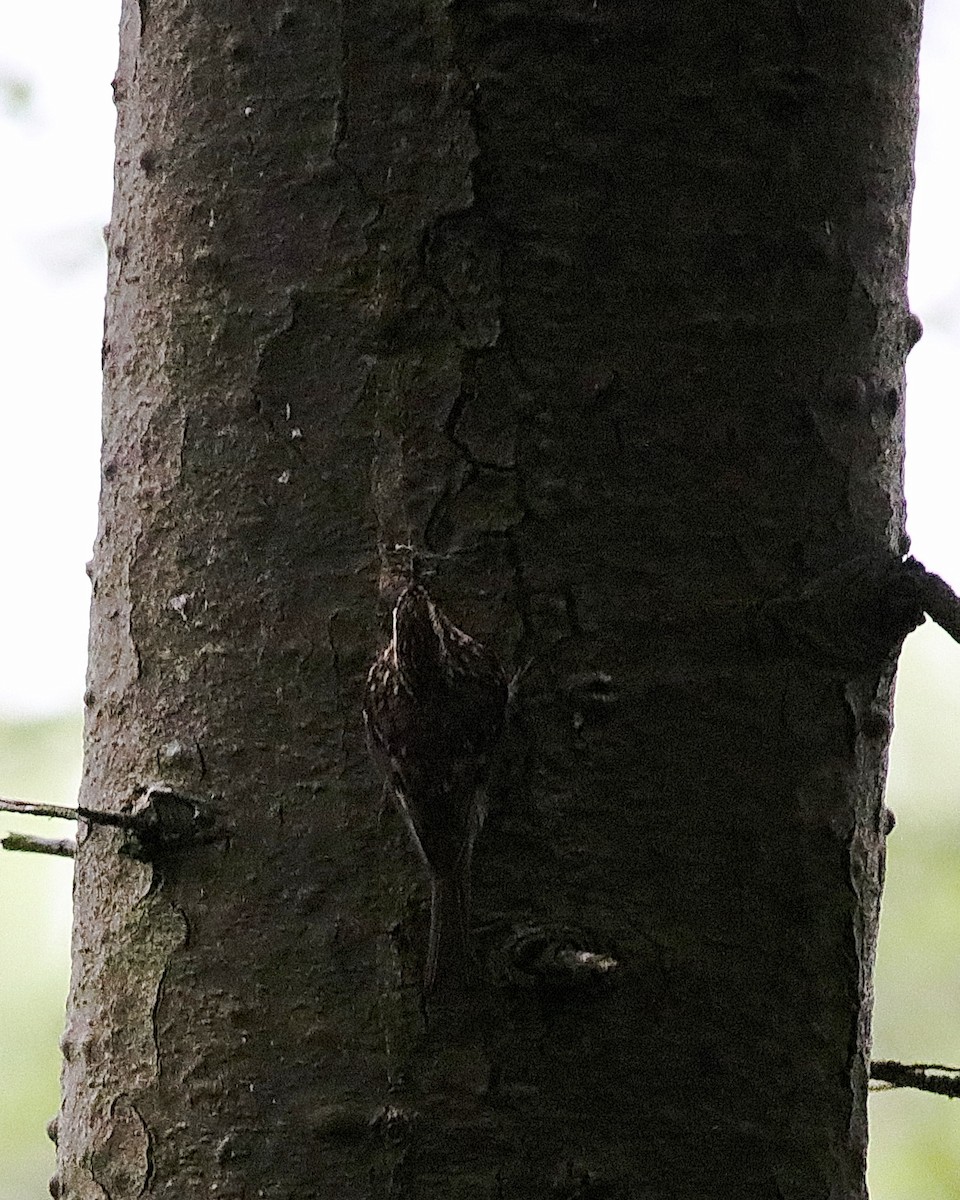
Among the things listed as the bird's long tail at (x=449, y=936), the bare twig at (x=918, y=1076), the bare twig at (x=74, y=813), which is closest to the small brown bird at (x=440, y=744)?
the bird's long tail at (x=449, y=936)

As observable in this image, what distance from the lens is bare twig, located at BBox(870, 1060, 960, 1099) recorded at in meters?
0.60

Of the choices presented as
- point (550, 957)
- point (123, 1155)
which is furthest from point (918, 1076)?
point (123, 1155)

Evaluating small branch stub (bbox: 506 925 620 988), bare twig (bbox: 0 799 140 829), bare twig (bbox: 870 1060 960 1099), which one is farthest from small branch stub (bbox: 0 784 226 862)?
bare twig (bbox: 870 1060 960 1099)

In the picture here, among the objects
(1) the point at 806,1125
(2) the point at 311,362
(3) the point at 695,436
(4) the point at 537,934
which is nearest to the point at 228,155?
(2) the point at 311,362

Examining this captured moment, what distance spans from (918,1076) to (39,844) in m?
0.39

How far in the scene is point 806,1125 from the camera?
52 centimetres

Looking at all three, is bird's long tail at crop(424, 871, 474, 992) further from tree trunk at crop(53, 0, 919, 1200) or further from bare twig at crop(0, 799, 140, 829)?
bare twig at crop(0, 799, 140, 829)

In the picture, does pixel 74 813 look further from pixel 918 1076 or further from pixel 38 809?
pixel 918 1076

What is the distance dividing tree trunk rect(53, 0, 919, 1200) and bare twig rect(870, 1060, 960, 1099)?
6cm

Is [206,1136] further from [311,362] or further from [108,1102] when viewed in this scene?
[311,362]

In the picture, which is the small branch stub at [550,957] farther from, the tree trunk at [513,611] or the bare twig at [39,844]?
the bare twig at [39,844]

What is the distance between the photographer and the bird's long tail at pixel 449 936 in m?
0.48

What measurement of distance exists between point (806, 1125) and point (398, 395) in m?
0.31

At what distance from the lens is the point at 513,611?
51 cm
